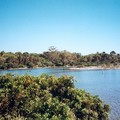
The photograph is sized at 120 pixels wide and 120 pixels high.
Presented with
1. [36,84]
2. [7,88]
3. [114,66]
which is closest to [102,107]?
[36,84]

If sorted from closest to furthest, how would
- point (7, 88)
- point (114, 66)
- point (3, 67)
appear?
point (7, 88)
point (3, 67)
point (114, 66)

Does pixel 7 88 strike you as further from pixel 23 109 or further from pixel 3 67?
pixel 3 67

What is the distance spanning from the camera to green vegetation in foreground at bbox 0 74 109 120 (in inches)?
920

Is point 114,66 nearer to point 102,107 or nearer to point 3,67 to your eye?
point 3,67

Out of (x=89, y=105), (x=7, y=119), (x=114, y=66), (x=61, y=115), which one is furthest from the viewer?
(x=114, y=66)

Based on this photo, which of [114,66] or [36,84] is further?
[114,66]

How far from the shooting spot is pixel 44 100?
25109mm

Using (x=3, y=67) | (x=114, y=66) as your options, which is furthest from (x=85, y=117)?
(x=114, y=66)

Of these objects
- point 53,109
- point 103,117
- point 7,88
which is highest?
point 7,88

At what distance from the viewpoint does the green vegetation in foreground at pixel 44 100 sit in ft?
76.7

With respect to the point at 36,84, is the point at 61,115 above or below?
below

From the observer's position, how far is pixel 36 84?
26797mm

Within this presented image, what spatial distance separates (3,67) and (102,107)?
490ft

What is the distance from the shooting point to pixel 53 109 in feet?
74.0
